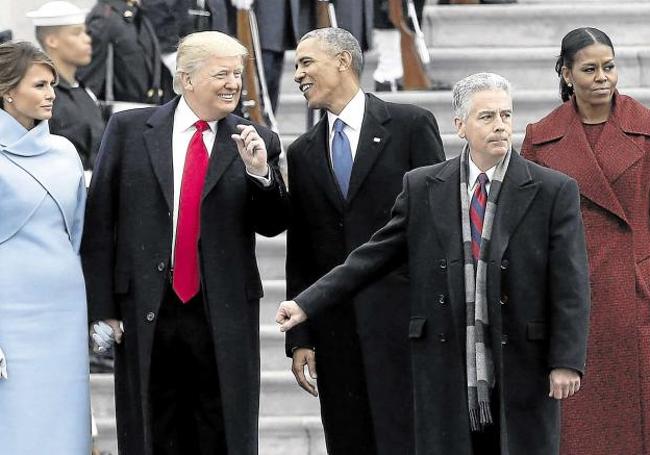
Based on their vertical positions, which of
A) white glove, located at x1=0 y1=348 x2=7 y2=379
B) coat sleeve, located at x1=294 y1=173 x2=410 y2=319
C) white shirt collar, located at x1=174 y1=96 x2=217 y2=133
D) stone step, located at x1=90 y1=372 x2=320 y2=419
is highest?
white shirt collar, located at x1=174 y1=96 x2=217 y2=133

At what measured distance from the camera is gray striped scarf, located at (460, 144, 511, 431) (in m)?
6.59

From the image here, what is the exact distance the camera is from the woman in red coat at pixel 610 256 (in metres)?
7.57

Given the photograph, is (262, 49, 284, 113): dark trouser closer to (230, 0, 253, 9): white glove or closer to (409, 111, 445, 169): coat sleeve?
(230, 0, 253, 9): white glove

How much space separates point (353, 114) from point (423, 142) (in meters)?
0.27

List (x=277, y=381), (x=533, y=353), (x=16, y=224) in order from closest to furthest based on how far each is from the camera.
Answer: (x=533, y=353) < (x=16, y=224) < (x=277, y=381)

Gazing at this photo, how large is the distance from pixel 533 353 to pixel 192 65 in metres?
1.61

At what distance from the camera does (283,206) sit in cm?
723

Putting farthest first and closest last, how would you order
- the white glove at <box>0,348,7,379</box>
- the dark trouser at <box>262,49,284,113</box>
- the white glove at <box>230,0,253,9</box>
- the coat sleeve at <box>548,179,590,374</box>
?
the white glove at <box>230,0,253,9</box>, the dark trouser at <box>262,49,284,113</box>, the white glove at <box>0,348,7,379</box>, the coat sleeve at <box>548,179,590,374</box>

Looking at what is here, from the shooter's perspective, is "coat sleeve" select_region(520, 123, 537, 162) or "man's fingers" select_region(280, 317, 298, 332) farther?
"coat sleeve" select_region(520, 123, 537, 162)

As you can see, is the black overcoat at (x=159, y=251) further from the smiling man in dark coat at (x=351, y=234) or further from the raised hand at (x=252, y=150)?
the smiling man in dark coat at (x=351, y=234)

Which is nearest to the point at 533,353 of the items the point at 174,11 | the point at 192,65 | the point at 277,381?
the point at 192,65

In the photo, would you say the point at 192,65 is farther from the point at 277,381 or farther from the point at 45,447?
the point at 277,381

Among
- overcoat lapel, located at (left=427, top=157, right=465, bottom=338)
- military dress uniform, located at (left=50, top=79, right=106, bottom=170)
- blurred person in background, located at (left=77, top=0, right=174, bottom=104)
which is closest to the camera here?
overcoat lapel, located at (left=427, top=157, right=465, bottom=338)

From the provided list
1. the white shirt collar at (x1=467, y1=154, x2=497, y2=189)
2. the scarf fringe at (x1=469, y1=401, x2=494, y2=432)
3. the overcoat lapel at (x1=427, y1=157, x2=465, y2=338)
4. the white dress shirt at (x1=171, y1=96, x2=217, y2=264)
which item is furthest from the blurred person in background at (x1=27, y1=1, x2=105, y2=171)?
the scarf fringe at (x1=469, y1=401, x2=494, y2=432)
